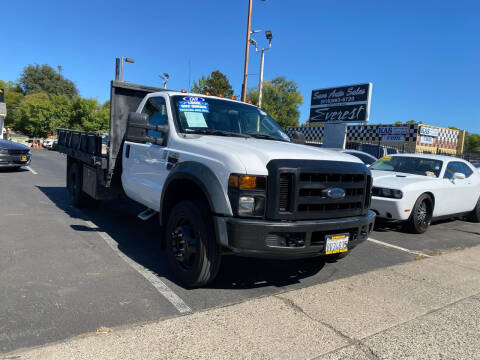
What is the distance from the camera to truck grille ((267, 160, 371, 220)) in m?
3.25

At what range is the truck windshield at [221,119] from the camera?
4426 mm

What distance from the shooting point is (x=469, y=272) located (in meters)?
4.94

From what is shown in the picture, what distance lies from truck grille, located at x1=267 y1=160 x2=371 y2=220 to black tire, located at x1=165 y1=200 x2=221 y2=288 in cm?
65

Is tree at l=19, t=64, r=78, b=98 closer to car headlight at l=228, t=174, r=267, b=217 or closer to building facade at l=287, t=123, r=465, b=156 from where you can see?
building facade at l=287, t=123, r=465, b=156

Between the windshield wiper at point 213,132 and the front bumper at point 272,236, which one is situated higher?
the windshield wiper at point 213,132

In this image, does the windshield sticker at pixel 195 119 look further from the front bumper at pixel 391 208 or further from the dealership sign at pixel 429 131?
the dealership sign at pixel 429 131

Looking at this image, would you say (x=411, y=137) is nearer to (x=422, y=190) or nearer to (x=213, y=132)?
(x=422, y=190)

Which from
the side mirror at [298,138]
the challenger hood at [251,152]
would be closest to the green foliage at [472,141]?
the side mirror at [298,138]

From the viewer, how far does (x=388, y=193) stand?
6695mm

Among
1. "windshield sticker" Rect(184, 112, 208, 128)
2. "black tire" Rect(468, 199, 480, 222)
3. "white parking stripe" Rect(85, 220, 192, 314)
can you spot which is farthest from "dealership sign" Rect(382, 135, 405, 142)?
"white parking stripe" Rect(85, 220, 192, 314)

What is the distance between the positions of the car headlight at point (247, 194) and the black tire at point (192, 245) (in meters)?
0.40

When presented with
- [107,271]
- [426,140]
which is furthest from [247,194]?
[426,140]

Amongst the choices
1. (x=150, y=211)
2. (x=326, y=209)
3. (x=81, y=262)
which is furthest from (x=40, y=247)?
(x=326, y=209)

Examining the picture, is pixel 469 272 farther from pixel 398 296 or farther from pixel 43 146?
pixel 43 146
